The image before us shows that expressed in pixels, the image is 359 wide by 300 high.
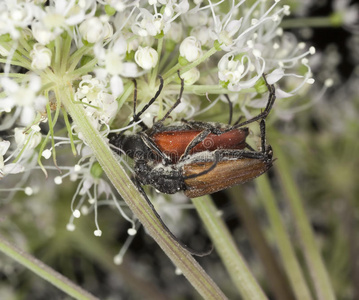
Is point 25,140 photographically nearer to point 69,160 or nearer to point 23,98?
point 23,98

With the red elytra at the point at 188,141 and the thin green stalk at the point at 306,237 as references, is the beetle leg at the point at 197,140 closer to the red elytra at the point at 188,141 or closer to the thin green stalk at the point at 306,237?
the red elytra at the point at 188,141

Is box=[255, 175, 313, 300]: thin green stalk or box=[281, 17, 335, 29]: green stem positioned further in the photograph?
box=[281, 17, 335, 29]: green stem

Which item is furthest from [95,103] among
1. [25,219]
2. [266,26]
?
[25,219]

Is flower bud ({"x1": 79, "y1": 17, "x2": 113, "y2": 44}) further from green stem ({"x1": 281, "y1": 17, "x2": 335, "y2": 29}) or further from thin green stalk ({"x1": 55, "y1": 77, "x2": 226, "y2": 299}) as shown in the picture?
green stem ({"x1": 281, "y1": 17, "x2": 335, "y2": 29})

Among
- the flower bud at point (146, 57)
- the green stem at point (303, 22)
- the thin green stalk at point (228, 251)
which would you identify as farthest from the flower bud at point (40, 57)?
the green stem at point (303, 22)

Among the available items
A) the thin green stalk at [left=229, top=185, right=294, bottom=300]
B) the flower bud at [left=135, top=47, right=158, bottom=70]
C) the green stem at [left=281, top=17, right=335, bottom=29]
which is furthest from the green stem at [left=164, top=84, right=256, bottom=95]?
the green stem at [left=281, top=17, right=335, bottom=29]

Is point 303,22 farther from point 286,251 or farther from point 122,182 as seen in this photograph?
point 122,182
